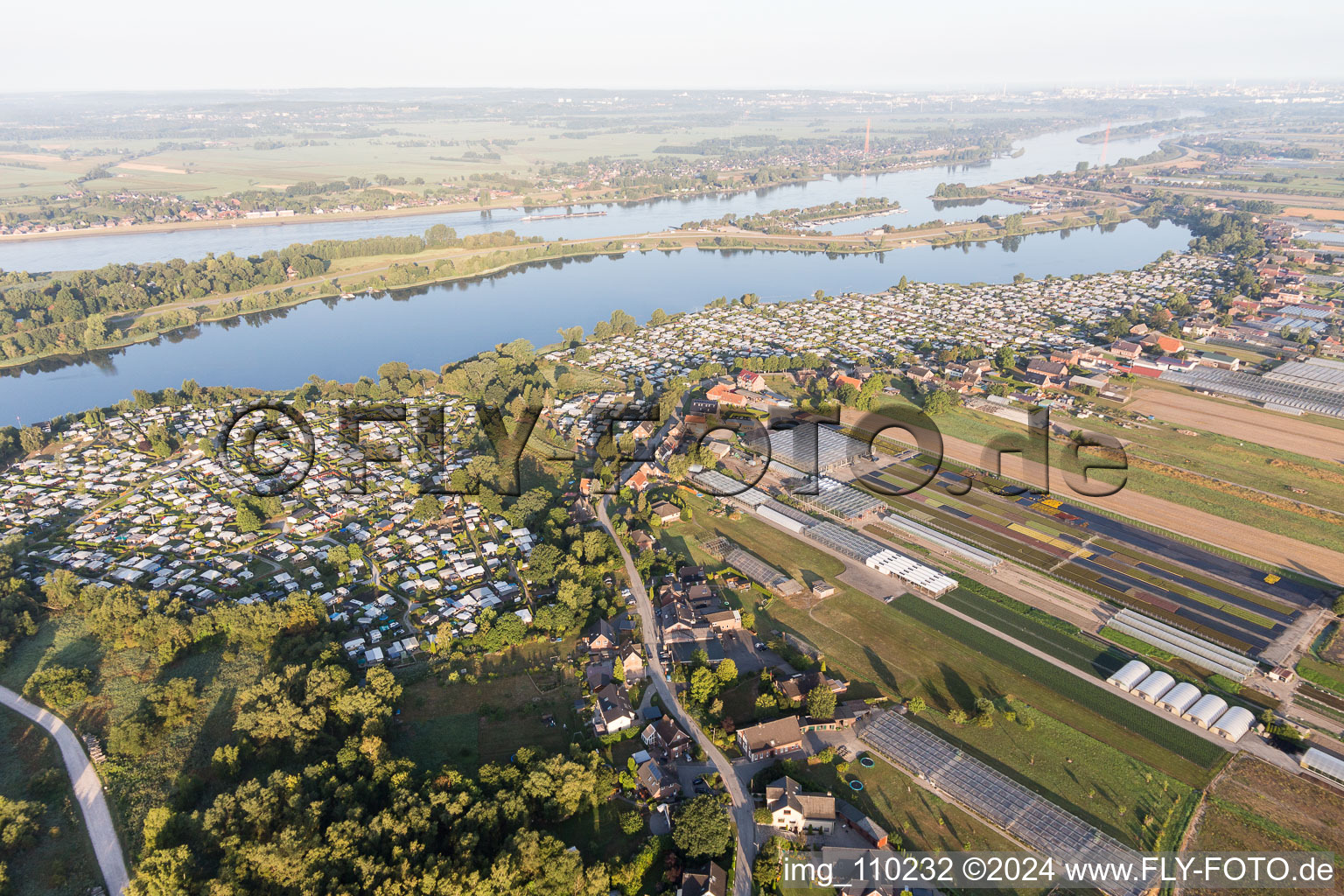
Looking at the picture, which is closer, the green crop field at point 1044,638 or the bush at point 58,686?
the bush at point 58,686

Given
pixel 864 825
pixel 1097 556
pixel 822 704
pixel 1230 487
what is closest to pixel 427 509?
pixel 822 704

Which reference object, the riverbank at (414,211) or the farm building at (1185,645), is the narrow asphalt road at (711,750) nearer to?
the farm building at (1185,645)

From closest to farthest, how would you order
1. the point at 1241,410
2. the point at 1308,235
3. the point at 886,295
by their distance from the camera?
1. the point at 1241,410
2. the point at 886,295
3. the point at 1308,235

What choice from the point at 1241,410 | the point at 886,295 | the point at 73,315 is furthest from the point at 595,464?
the point at 73,315

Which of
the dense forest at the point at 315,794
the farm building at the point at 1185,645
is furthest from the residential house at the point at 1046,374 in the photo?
the dense forest at the point at 315,794

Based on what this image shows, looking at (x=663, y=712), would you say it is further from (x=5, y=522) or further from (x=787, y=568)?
(x=5, y=522)

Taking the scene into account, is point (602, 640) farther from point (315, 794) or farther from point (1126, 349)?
point (1126, 349)
